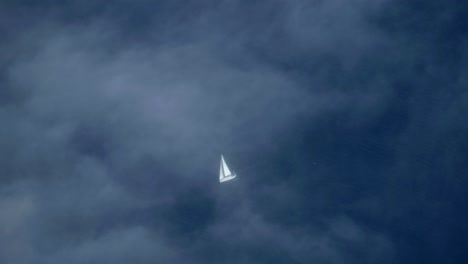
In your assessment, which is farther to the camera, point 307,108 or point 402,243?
point 307,108

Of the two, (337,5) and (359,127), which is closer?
(359,127)

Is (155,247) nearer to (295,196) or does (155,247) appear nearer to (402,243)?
(295,196)

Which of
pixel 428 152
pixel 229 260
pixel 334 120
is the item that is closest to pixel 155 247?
pixel 229 260

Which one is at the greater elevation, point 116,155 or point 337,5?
point 337,5

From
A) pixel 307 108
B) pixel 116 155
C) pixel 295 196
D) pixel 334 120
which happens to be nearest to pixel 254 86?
pixel 307 108

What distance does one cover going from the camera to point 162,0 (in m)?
139

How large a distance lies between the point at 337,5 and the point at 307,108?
113ft

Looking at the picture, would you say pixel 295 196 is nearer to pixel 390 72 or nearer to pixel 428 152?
pixel 428 152

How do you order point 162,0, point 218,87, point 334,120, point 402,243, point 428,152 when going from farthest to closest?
1. point 162,0
2. point 218,87
3. point 334,120
4. point 428,152
5. point 402,243

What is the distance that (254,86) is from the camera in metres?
128

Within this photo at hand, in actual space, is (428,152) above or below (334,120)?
below

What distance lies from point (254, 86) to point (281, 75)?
8063 mm

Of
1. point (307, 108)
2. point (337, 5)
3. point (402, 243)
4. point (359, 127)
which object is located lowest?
point (402, 243)

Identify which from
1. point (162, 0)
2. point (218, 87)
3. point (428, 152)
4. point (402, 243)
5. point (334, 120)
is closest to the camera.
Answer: point (402, 243)
